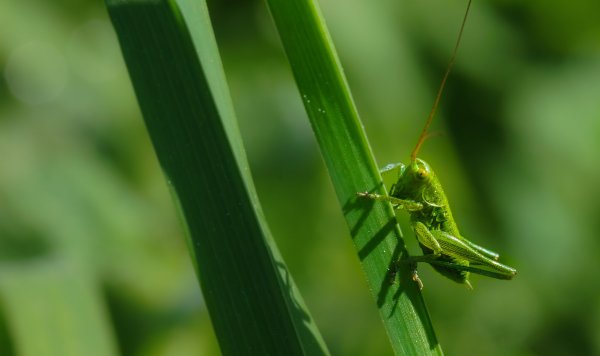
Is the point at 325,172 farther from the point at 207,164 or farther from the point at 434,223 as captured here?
A: the point at 207,164

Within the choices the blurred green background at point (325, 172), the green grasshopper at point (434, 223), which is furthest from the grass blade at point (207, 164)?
the blurred green background at point (325, 172)

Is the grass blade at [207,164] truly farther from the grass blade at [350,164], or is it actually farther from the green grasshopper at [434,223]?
the green grasshopper at [434,223]

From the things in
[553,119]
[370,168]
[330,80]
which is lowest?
[553,119]

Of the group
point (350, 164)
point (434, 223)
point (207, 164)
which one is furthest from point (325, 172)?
point (207, 164)

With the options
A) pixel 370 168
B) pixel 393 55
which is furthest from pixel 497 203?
pixel 370 168

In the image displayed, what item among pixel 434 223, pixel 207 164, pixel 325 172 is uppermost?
pixel 207 164

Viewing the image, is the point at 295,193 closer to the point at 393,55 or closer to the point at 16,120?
the point at 393,55
